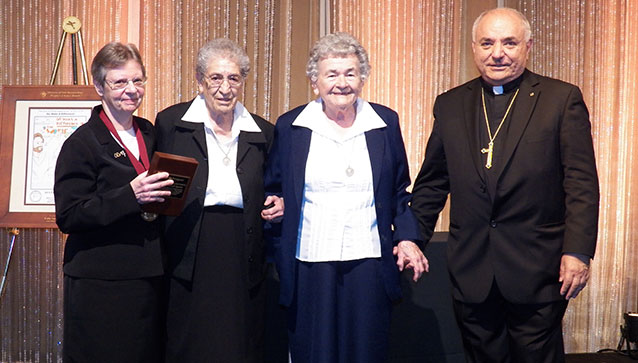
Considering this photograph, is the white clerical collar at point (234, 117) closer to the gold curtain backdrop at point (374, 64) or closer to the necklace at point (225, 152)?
the necklace at point (225, 152)

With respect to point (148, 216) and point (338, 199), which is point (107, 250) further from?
point (338, 199)

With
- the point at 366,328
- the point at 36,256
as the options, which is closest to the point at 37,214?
the point at 36,256

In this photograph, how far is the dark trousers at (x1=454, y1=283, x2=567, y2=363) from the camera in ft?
7.49

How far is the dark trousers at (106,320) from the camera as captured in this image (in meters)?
2.39

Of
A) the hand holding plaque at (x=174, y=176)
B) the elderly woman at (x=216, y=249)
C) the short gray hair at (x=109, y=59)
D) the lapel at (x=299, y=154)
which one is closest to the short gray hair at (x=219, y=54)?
the elderly woman at (x=216, y=249)

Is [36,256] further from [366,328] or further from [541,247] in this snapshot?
[541,247]

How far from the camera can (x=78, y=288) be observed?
Answer: 240cm

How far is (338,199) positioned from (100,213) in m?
0.86

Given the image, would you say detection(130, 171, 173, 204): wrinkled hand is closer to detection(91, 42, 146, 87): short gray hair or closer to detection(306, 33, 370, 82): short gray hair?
detection(91, 42, 146, 87): short gray hair

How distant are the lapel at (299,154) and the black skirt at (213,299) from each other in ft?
0.95

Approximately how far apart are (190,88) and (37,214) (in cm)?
142

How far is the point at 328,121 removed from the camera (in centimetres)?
252

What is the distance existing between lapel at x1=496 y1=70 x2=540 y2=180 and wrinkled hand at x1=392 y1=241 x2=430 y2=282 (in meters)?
0.43

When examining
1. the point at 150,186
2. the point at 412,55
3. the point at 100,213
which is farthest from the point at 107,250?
the point at 412,55
